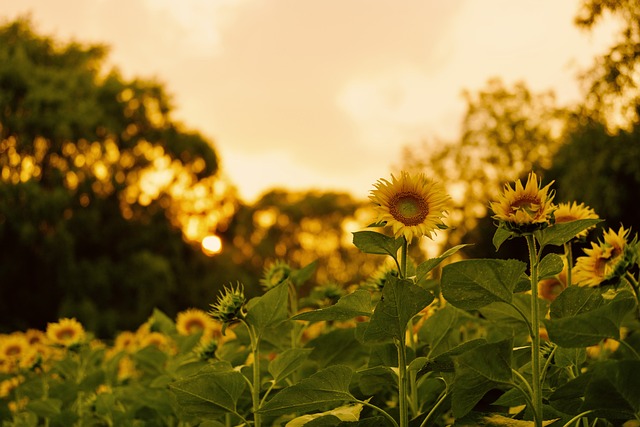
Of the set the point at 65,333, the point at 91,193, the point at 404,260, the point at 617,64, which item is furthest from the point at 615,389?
the point at 91,193

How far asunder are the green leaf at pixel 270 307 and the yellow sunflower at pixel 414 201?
0.30m

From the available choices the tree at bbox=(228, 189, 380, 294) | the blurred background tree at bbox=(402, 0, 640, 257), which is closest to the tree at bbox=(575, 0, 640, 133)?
the blurred background tree at bbox=(402, 0, 640, 257)

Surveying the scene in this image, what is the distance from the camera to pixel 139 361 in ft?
7.90

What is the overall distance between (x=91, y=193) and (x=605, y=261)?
70.4 feet

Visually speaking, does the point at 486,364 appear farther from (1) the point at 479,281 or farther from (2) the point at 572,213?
(2) the point at 572,213

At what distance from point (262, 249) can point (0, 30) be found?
62.4 ft

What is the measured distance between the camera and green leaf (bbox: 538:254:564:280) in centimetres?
137

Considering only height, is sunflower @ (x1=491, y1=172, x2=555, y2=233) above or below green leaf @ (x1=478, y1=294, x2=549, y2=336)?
above

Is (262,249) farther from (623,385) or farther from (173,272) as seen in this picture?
(623,385)

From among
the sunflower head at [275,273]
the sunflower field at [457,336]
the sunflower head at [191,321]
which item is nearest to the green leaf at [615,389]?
the sunflower field at [457,336]

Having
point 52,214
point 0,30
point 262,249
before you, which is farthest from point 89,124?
point 262,249

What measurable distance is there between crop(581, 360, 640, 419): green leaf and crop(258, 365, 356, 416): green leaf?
0.45 metres

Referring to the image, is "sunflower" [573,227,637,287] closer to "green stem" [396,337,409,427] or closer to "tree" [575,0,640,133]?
"green stem" [396,337,409,427]

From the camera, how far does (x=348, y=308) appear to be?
1389 millimetres
